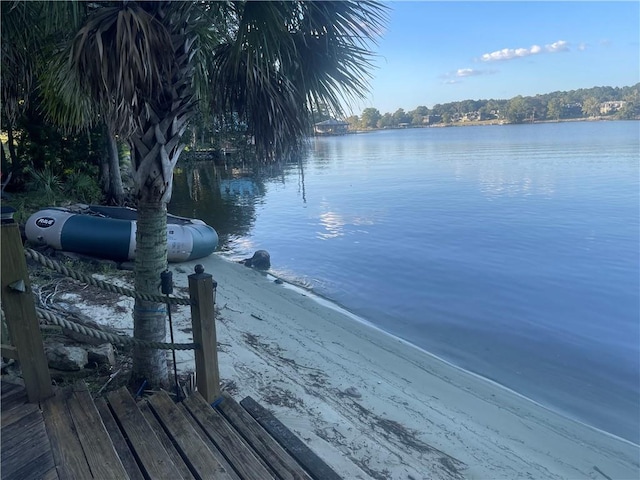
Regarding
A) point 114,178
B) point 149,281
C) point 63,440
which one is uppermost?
point 114,178

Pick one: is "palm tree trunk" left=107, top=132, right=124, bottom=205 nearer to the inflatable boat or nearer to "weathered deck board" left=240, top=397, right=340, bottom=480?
the inflatable boat

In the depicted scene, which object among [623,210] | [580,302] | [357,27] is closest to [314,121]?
[357,27]

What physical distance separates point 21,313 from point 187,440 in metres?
1.15

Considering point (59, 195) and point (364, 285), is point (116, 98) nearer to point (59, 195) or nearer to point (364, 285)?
point (364, 285)

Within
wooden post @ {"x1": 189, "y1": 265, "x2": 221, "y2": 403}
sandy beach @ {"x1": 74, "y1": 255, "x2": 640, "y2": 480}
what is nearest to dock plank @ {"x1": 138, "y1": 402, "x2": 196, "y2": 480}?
wooden post @ {"x1": 189, "y1": 265, "x2": 221, "y2": 403}

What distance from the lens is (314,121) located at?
3.82m

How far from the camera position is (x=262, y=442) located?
8.98ft

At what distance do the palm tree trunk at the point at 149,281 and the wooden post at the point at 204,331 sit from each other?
0.46 m

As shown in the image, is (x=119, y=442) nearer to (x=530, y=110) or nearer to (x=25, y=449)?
(x=25, y=449)

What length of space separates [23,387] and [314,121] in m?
2.82

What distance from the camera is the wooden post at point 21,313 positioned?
2316 millimetres

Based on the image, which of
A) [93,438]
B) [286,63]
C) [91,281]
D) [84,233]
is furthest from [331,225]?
[93,438]

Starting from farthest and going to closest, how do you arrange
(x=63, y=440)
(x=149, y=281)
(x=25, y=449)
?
(x=149, y=281) → (x=63, y=440) → (x=25, y=449)

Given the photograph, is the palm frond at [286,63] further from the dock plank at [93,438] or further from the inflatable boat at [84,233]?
the inflatable boat at [84,233]
